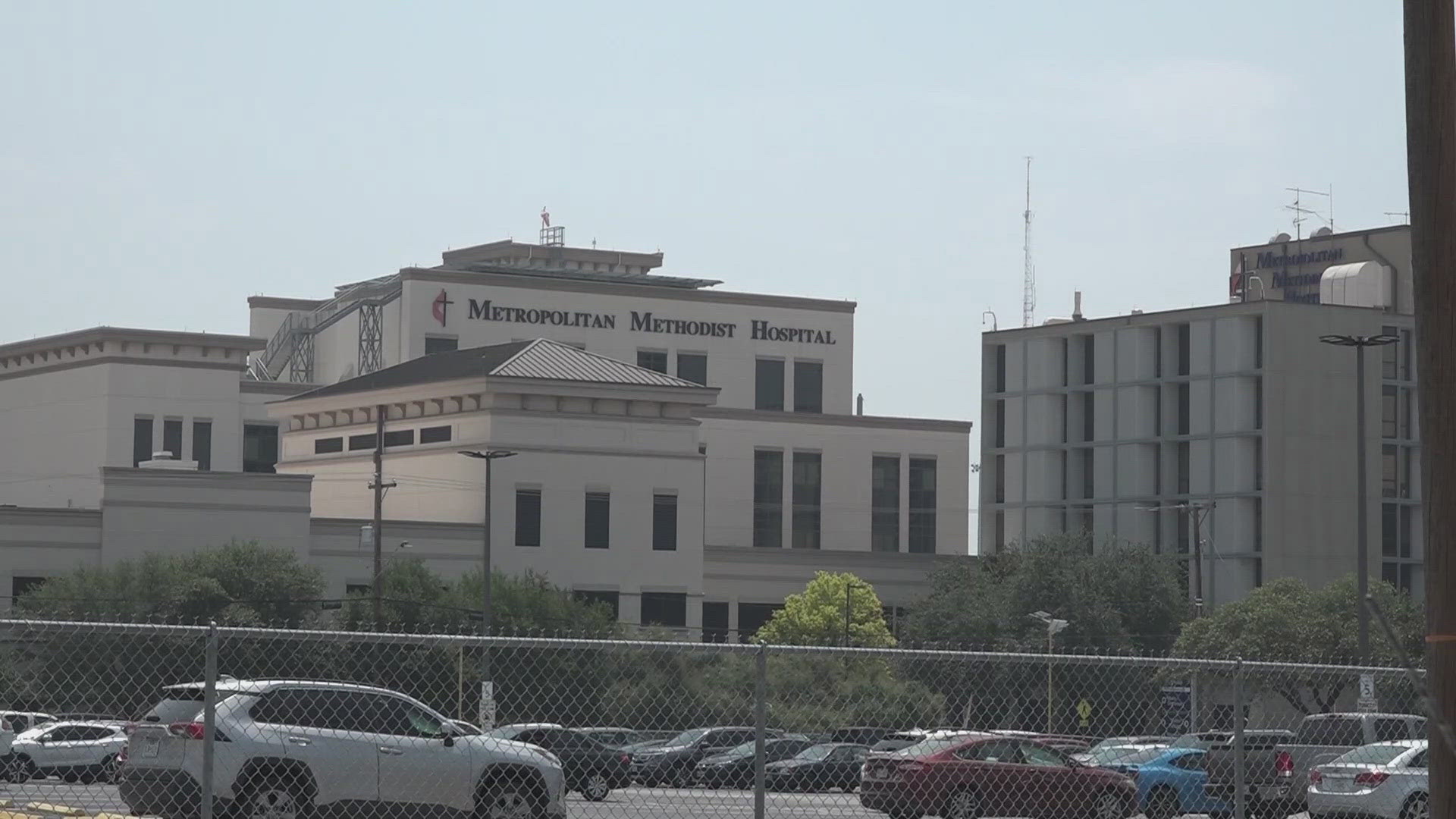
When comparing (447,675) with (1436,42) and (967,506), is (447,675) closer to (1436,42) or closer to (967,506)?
(1436,42)

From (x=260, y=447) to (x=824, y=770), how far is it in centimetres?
8999

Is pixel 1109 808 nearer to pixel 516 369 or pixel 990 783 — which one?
pixel 990 783

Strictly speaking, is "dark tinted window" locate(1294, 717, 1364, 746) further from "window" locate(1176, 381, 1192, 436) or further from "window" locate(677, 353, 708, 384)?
"window" locate(677, 353, 708, 384)

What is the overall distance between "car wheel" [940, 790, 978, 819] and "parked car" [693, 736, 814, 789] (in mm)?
1394

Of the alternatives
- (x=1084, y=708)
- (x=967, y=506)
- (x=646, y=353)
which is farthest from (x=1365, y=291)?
(x=1084, y=708)

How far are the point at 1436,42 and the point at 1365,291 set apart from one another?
9843 centimetres

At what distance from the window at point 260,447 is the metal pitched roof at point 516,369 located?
9.08 m

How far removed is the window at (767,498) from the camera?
110 m

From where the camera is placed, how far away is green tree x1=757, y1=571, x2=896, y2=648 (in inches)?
3410

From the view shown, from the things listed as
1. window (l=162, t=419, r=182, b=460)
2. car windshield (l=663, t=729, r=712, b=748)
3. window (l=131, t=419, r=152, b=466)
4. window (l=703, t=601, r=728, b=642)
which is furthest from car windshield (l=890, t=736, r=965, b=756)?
window (l=162, t=419, r=182, b=460)

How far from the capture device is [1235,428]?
97250 millimetres

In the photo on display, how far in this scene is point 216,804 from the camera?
43.6 feet

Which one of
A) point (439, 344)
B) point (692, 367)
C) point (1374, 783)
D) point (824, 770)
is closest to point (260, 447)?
point (439, 344)

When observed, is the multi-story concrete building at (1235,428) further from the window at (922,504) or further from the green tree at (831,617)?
the green tree at (831,617)
